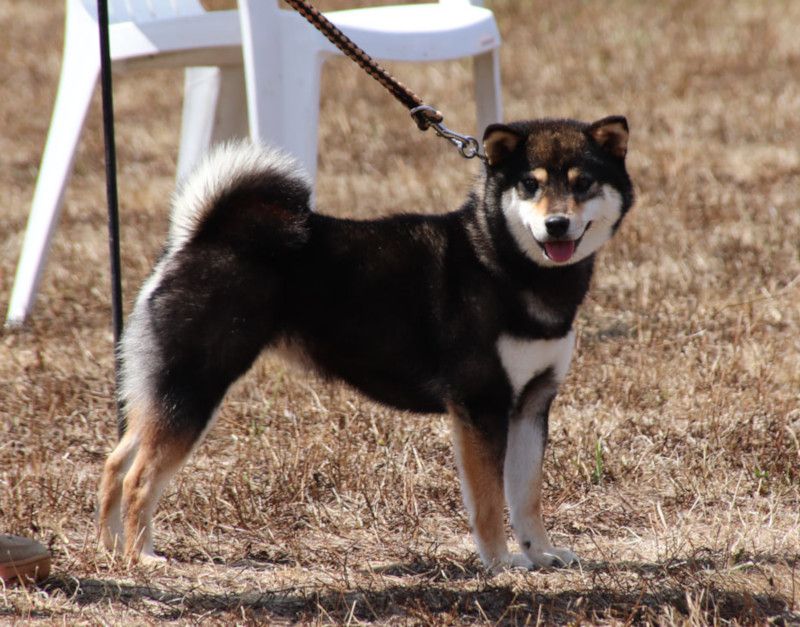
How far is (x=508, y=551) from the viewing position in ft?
9.98

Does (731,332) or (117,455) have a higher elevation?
(117,455)

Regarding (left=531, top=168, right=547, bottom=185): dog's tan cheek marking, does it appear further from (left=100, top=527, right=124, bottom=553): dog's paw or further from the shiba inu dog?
(left=100, top=527, right=124, bottom=553): dog's paw

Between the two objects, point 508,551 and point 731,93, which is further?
point 731,93

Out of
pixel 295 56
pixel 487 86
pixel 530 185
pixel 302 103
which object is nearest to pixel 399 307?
pixel 530 185

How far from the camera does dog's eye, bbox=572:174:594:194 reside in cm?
293

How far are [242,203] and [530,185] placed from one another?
694mm

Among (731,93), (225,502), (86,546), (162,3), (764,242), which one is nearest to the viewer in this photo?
(86,546)

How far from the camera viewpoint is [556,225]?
2.83 m

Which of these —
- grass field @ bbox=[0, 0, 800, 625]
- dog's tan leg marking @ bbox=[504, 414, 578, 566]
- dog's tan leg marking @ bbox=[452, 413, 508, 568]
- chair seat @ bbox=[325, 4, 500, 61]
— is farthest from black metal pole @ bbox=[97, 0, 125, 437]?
chair seat @ bbox=[325, 4, 500, 61]

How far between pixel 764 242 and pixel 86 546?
3.60 m

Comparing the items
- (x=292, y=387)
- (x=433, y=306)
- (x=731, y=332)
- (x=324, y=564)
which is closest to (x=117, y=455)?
(x=324, y=564)

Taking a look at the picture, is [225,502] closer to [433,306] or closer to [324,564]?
[324,564]

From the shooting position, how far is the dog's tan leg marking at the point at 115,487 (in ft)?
9.91

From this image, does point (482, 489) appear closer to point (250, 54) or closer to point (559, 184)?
point (559, 184)
